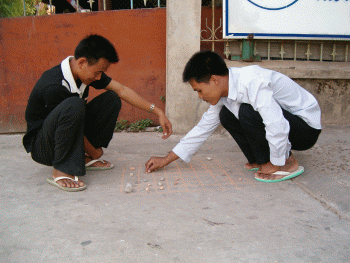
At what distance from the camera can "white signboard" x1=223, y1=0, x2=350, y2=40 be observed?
12.4 ft

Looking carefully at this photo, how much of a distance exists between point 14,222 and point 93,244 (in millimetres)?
563

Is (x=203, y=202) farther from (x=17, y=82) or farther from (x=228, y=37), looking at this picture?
(x=17, y=82)

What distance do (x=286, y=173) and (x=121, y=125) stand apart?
2459mm

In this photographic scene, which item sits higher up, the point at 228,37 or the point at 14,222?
the point at 228,37

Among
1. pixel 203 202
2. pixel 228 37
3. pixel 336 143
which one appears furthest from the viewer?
pixel 228 37

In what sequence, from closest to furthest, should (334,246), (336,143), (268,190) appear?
(334,246) < (268,190) < (336,143)

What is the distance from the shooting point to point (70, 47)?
14.1ft

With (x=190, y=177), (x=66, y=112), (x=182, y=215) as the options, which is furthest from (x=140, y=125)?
(x=182, y=215)

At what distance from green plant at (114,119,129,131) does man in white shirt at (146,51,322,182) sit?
6.47 feet

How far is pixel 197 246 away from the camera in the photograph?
1.59m

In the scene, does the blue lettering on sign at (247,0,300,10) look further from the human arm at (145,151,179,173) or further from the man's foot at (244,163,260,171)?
the human arm at (145,151,179,173)

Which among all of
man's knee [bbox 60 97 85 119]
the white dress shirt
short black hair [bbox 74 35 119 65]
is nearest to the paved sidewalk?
the white dress shirt

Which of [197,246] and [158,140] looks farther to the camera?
[158,140]

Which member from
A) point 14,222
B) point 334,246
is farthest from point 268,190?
point 14,222
